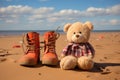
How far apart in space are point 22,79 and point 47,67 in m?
0.70

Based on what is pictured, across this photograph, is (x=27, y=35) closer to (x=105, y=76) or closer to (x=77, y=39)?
(x=77, y=39)

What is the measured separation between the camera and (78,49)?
4.09m

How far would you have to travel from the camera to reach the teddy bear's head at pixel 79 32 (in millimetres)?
4121

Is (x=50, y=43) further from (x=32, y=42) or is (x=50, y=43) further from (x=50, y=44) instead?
(x=32, y=42)

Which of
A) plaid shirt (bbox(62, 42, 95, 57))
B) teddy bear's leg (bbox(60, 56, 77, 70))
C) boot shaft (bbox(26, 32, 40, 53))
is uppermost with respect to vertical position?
boot shaft (bbox(26, 32, 40, 53))

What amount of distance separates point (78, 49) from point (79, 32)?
356 millimetres

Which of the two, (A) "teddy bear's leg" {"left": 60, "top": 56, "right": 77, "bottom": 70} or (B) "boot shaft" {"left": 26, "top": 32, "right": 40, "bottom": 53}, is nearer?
(A) "teddy bear's leg" {"left": 60, "top": 56, "right": 77, "bottom": 70}

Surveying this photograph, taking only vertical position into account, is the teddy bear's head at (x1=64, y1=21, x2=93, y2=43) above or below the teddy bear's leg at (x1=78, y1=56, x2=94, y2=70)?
above

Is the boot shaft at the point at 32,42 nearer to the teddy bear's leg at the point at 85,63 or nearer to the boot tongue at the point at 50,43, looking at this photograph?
the boot tongue at the point at 50,43

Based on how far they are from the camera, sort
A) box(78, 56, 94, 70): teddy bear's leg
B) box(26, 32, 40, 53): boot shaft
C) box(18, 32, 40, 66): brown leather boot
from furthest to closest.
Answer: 1. box(26, 32, 40, 53): boot shaft
2. box(18, 32, 40, 66): brown leather boot
3. box(78, 56, 94, 70): teddy bear's leg

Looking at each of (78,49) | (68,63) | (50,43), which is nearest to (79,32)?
(78,49)

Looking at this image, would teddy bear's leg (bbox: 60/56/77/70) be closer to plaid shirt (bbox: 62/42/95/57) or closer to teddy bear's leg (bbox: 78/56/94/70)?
teddy bear's leg (bbox: 78/56/94/70)

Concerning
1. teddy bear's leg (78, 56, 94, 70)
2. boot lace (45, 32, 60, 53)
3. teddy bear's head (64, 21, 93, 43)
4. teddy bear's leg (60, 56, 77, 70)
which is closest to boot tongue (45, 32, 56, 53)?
boot lace (45, 32, 60, 53)

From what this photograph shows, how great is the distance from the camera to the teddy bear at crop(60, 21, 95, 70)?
3717 mm
